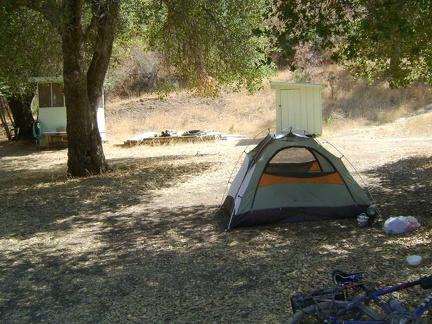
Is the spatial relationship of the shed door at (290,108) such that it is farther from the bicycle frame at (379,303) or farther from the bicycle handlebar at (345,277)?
the bicycle frame at (379,303)

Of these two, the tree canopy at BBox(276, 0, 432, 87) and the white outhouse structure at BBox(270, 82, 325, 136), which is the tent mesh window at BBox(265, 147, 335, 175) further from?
the white outhouse structure at BBox(270, 82, 325, 136)

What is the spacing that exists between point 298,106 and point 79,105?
11.0 meters

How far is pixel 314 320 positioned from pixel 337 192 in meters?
3.61

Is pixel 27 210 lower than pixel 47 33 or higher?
lower

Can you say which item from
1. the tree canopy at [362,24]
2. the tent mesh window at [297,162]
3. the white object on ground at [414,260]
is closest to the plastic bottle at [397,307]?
the white object on ground at [414,260]

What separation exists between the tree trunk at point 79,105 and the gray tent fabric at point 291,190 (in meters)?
5.31

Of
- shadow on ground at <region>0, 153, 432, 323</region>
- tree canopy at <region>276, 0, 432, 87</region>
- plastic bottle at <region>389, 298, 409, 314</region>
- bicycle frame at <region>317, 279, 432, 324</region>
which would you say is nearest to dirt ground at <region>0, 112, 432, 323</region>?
shadow on ground at <region>0, 153, 432, 323</region>

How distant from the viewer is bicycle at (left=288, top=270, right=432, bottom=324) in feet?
11.5

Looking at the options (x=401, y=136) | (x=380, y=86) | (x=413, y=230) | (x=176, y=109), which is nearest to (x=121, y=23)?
(x=413, y=230)

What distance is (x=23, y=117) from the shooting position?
23078 mm

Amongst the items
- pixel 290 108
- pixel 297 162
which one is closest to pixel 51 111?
pixel 290 108

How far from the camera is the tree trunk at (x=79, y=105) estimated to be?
10891 mm

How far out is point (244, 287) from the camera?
16.4ft

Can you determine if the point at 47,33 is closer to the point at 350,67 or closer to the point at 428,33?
the point at 350,67
